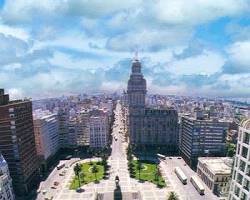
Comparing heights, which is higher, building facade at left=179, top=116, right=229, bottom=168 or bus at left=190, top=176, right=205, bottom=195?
building facade at left=179, top=116, right=229, bottom=168

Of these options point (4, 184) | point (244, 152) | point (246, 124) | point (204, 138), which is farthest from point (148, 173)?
point (246, 124)

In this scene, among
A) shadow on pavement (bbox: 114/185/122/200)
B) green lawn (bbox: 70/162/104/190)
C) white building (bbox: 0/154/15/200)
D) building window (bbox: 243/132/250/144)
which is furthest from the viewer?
green lawn (bbox: 70/162/104/190)

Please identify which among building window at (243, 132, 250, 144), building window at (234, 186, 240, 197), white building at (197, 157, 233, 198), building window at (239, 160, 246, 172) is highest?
building window at (243, 132, 250, 144)

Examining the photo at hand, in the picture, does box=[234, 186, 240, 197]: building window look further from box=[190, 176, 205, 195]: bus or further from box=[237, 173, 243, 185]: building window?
box=[190, 176, 205, 195]: bus

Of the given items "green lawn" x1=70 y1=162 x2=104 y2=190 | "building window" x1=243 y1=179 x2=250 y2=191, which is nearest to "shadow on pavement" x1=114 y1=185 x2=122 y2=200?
"green lawn" x1=70 y1=162 x2=104 y2=190

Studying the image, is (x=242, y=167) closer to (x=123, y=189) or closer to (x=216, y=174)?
(x=216, y=174)

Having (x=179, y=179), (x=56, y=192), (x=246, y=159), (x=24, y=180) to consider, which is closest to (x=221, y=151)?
(x=179, y=179)

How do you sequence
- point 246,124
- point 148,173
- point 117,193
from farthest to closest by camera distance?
point 148,173
point 117,193
point 246,124
